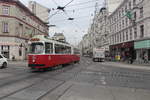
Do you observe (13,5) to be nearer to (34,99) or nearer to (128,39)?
(128,39)

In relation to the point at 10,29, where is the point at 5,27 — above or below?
above

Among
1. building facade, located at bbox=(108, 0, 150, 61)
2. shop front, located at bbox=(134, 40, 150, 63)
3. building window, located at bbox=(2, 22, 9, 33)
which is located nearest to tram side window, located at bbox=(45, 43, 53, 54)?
shop front, located at bbox=(134, 40, 150, 63)

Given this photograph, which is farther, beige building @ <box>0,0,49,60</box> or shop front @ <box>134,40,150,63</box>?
beige building @ <box>0,0,49,60</box>

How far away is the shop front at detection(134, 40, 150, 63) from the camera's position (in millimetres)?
27109

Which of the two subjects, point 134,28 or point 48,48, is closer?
point 48,48

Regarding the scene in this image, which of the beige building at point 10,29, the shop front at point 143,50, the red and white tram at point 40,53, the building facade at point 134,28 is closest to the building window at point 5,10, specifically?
the beige building at point 10,29

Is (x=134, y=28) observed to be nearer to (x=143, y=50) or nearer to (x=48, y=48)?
(x=143, y=50)

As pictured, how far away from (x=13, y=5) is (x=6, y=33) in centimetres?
660

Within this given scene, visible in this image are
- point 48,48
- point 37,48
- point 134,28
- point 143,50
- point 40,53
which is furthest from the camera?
point 134,28

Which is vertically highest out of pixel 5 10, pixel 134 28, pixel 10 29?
pixel 5 10

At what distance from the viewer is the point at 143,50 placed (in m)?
29.4

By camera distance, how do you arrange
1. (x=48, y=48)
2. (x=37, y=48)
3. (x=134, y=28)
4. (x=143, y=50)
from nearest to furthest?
(x=37, y=48), (x=48, y=48), (x=143, y=50), (x=134, y=28)

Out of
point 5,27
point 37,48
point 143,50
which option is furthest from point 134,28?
point 5,27

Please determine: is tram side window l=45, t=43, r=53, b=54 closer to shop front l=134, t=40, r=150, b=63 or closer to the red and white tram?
the red and white tram
